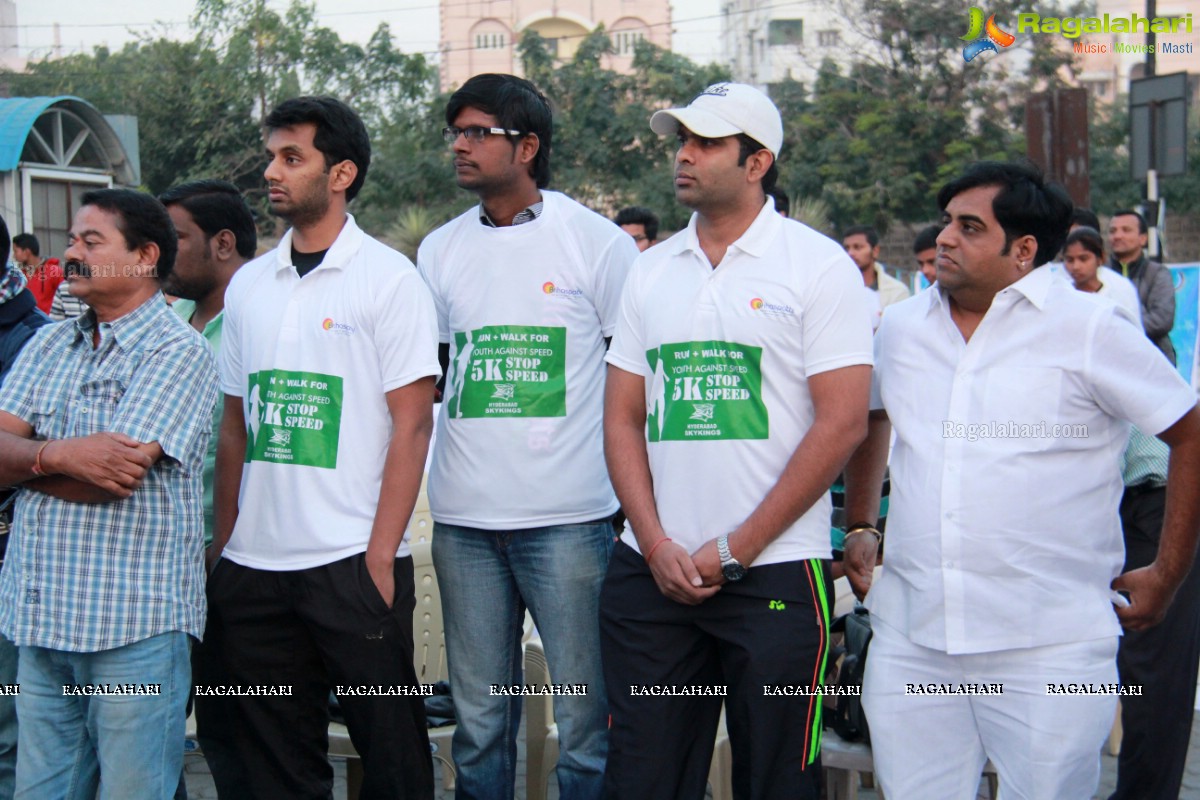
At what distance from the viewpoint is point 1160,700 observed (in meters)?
4.00

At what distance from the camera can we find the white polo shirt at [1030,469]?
2928 mm

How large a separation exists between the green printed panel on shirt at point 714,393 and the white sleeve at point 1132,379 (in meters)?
0.78

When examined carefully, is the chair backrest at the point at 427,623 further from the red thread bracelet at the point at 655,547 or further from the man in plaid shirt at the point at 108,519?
the red thread bracelet at the point at 655,547

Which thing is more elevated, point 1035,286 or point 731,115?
point 731,115

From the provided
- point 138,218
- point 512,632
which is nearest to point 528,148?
point 138,218

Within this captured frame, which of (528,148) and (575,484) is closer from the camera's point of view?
(575,484)

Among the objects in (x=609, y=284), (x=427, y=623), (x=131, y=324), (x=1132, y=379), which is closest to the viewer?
(x=1132, y=379)

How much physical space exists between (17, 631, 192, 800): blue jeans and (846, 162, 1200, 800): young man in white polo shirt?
1762 millimetres

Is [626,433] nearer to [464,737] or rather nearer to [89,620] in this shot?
[464,737]

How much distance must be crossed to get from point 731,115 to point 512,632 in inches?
63.2

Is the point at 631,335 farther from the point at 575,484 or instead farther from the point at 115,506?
the point at 115,506

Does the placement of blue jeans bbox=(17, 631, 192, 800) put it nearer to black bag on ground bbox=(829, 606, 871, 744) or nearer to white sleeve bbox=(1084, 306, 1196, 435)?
black bag on ground bbox=(829, 606, 871, 744)

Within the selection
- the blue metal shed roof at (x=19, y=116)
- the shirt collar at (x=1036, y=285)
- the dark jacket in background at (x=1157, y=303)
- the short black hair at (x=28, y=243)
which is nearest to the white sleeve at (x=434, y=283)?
the shirt collar at (x=1036, y=285)

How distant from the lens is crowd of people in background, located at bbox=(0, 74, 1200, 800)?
2.98 meters
